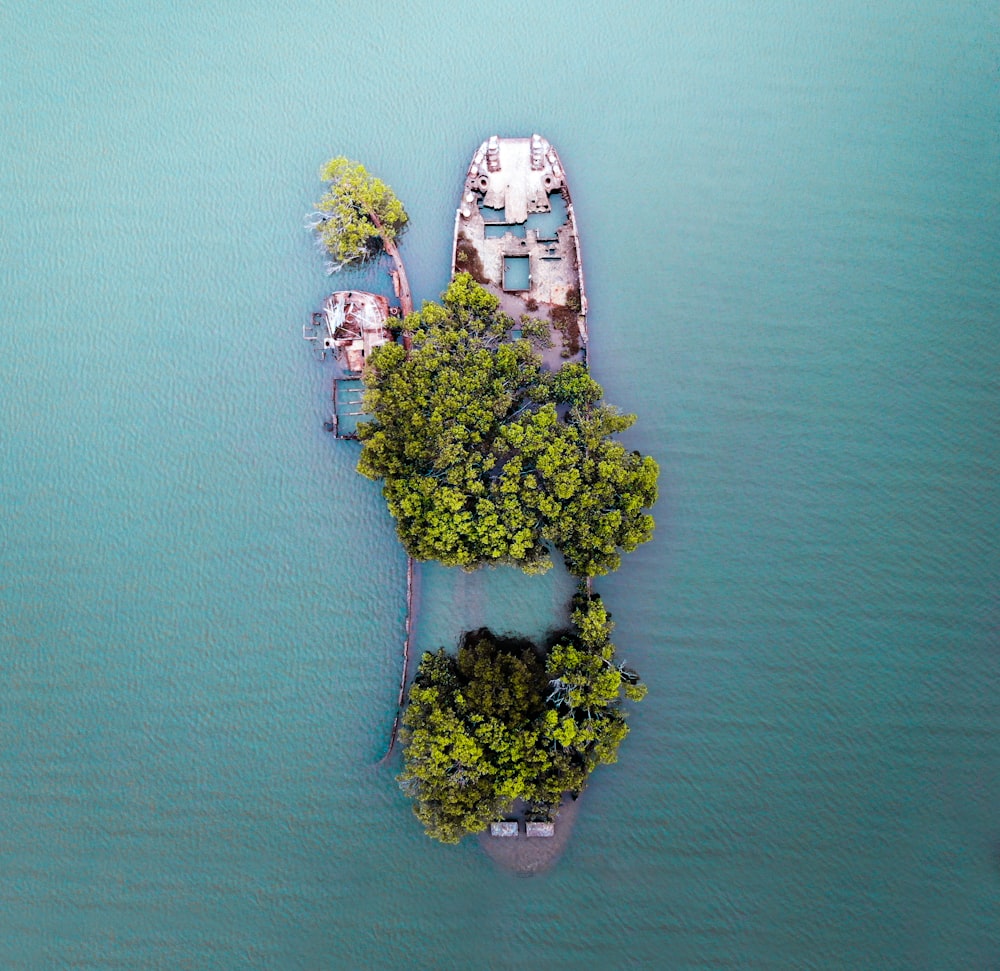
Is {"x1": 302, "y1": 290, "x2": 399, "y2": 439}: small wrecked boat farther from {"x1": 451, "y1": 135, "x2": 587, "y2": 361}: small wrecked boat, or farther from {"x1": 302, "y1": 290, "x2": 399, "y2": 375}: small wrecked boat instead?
{"x1": 451, "y1": 135, "x2": 587, "y2": 361}: small wrecked boat

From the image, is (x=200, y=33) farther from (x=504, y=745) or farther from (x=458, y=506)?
(x=504, y=745)

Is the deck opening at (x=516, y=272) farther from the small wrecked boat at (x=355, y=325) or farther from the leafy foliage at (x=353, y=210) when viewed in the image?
the small wrecked boat at (x=355, y=325)

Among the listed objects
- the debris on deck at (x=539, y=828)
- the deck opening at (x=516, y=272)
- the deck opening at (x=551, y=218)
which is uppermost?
the deck opening at (x=551, y=218)

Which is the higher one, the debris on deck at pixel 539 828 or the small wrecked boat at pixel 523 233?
the small wrecked boat at pixel 523 233

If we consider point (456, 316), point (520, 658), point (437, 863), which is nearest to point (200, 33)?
point (456, 316)

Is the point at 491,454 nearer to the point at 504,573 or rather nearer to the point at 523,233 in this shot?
the point at 504,573

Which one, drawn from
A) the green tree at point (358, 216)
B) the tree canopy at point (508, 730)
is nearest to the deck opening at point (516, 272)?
the green tree at point (358, 216)

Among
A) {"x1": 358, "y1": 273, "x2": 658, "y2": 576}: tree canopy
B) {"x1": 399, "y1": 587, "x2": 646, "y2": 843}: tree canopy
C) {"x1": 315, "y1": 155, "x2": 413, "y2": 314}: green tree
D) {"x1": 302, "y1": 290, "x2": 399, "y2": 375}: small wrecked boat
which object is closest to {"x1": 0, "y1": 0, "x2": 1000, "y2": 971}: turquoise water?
{"x1": 315, "y1": 155, "x2": 413, "y2": 314}: green tree
